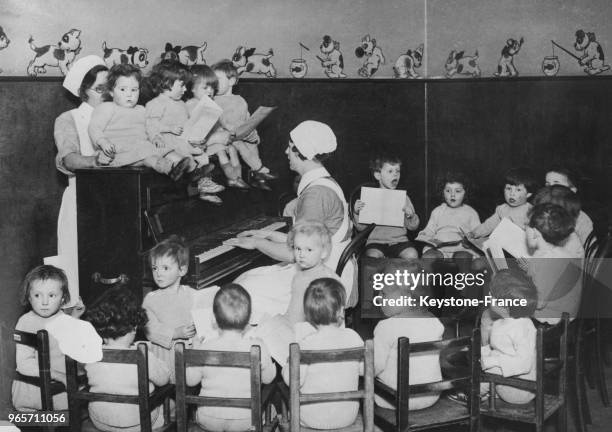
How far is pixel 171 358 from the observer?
10.7 ft

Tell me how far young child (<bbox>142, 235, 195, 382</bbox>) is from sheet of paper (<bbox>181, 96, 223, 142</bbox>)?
64 cm

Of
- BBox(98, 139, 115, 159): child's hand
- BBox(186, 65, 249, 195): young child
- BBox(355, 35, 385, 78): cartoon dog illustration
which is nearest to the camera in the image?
BBox(98, 139, 115, 159): child's hand

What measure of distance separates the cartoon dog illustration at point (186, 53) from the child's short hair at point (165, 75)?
567 mm

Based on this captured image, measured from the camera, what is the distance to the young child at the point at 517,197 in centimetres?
457

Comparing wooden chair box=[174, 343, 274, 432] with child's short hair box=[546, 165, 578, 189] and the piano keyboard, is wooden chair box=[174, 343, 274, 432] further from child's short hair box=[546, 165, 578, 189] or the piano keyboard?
child's short hair box=[546, 165, 578, 189]

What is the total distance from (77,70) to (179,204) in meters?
1.01

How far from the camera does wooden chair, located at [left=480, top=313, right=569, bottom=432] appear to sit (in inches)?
110

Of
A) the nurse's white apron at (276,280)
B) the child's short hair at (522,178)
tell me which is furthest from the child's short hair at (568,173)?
the nurse's white apron at (276,280)

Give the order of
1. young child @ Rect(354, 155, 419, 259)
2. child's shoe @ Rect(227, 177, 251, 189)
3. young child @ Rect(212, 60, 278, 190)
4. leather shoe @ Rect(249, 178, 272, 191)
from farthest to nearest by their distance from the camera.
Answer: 1. young child @ Rect(354, 155, 419, 259)
2. leather shoe @ Rect(249, 178, 272, 191)
3. young child @ Rect(212, 60, 278, 190)
4. child's shoe @ Rect(227, 177, 251, 189)

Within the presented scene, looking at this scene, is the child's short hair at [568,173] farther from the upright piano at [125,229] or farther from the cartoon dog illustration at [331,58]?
the upright piano at [125,229]

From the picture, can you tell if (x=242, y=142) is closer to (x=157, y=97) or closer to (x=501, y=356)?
(x=157, y=97)

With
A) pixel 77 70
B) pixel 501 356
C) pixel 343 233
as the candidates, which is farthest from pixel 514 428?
pixel 77 70

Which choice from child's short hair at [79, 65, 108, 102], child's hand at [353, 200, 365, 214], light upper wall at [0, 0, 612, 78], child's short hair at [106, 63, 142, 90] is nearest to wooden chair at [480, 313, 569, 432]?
child's hand at [353, 200, 365, 214]

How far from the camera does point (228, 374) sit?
2.76 meters
